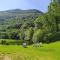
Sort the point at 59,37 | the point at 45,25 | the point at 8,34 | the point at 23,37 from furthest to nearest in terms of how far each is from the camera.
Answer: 1. the point at 8,34
2. the point at 23,37
3. the point at 45,25
4. the point at 59,37

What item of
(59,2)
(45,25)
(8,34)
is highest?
(59,2)

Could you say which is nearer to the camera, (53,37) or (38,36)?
(38,36)

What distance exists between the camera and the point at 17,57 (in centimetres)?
3822

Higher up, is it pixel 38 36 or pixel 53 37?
pixel 38 36

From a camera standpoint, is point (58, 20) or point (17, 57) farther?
point (58, 20)

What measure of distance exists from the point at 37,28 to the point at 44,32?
7.29 meters

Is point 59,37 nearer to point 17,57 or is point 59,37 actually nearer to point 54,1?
point 54,1

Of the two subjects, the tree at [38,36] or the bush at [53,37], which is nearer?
the tree at [38,36]

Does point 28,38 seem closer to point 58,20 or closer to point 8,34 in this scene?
point 58,20

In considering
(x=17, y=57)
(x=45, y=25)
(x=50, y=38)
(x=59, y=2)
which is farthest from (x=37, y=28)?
(x=17, y=57)

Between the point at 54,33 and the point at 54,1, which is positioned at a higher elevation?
the point at 54,1

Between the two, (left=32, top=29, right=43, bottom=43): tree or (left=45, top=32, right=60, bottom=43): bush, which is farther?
(left=45, top=32, right=60, bottom=43): bush

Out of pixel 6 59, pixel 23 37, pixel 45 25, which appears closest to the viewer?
pixel 6 59

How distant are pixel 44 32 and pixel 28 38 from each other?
854cm
